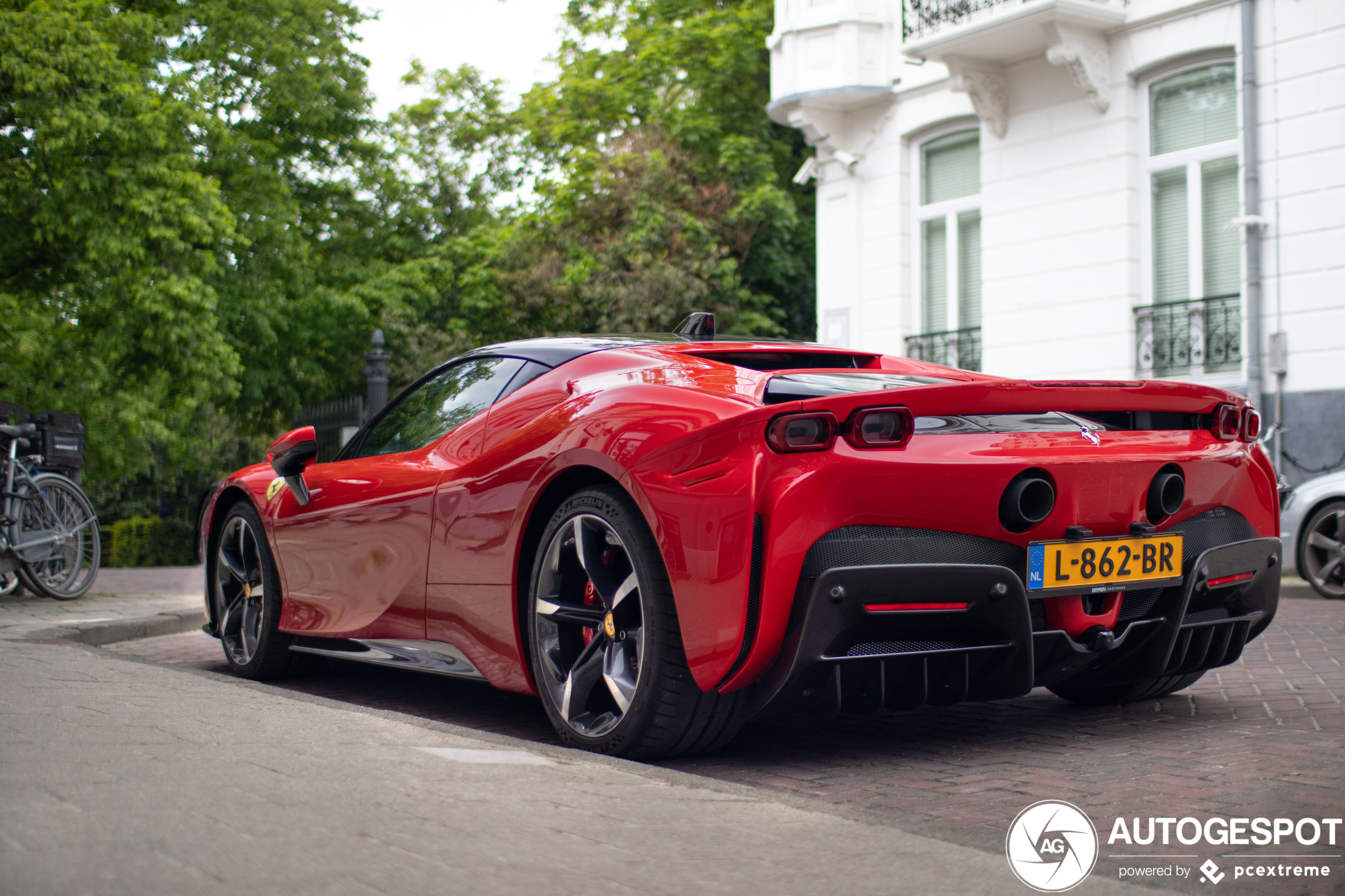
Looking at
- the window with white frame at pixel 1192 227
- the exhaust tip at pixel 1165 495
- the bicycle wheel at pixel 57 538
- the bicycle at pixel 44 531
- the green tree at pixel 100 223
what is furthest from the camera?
the window with white frame at pixel 1192 227

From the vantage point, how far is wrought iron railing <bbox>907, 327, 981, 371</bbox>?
17781 mm

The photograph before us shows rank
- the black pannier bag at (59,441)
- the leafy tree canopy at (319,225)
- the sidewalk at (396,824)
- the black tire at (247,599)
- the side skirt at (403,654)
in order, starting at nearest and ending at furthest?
the sidewalk at (396,824) → the side skirt at (403,654) → the black tire at (247,599) → the black pannier bag at (59,441) → the leafy tree canopy at (319,225)

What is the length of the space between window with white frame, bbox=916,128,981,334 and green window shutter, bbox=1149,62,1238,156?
2.58 m

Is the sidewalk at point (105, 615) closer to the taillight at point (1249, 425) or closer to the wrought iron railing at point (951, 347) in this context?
the taillight at point (1249, 425)

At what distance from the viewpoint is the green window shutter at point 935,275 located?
18391 millimetres

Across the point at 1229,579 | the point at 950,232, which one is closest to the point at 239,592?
the point at 1229,579

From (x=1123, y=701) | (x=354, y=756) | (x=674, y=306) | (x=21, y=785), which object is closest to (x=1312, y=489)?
(x=1123, y=701)

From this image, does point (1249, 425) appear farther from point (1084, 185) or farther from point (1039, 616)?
point (1084, 185)

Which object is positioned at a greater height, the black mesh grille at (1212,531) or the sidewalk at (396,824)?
the black mesh grille at (1212,531)

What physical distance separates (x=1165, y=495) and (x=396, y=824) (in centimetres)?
249

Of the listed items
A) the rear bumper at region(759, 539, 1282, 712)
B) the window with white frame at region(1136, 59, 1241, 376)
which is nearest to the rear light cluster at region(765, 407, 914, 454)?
the rear bumper at region(759, 539, 1282, 712)

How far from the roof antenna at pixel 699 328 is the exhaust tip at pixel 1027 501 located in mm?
1627

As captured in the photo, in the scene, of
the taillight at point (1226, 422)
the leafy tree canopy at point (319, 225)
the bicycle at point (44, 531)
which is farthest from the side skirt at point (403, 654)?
the leafy tree canopy at point (319, 225)

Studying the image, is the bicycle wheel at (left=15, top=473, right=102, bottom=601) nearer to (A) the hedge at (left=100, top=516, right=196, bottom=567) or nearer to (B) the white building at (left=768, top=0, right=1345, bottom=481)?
(B) the white building at (left=768, top=0, right=1345, bottom=481)
